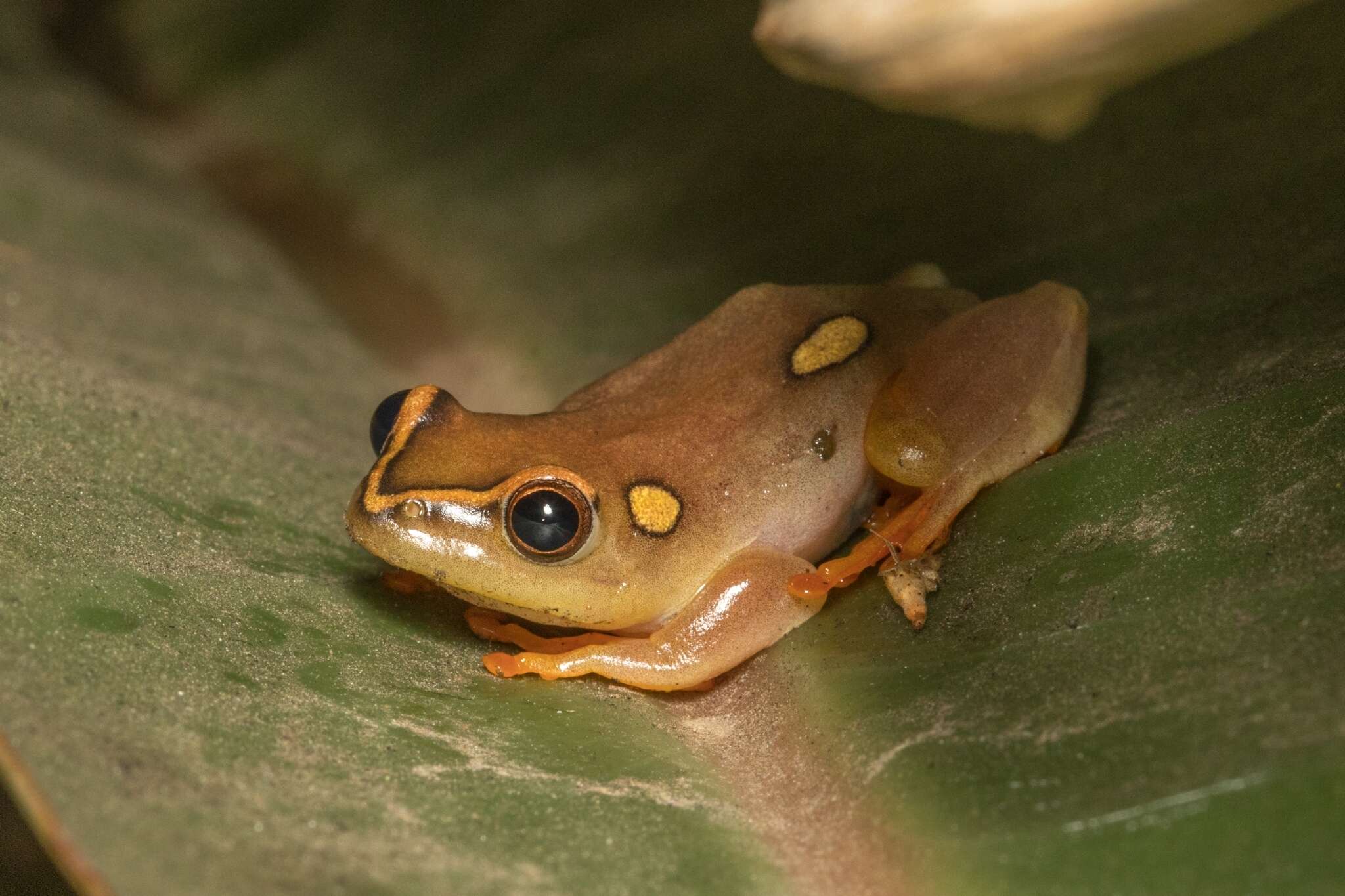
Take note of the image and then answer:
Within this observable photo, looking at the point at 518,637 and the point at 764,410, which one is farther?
the point at 764,410

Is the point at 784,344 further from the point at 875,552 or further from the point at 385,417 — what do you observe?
the point at 385,417

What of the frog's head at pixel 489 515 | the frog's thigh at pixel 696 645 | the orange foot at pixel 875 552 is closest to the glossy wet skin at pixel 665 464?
the frog's head at pixel 489 515

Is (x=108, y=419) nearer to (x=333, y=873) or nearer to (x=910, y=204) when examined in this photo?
(x=333, y=873)

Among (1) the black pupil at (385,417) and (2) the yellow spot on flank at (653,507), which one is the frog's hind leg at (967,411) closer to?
(2) the yellow spot on flank at (653,507)

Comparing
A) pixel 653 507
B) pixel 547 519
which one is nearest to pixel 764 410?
pixel 653 507

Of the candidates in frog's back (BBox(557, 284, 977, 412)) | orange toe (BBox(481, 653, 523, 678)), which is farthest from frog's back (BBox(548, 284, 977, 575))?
orange toe (BBox(481, 653, 523, 678))
